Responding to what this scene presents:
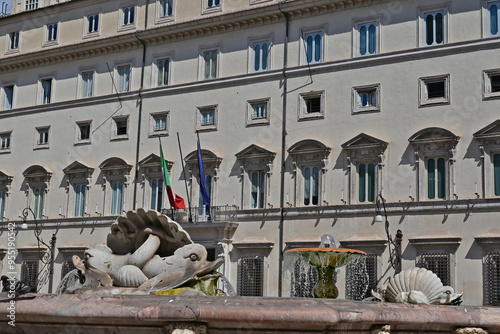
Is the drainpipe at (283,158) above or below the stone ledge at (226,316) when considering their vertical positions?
above

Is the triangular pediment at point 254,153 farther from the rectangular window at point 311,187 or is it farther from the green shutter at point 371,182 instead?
the green shutter at point 371,182

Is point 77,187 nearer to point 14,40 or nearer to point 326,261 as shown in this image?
point 14,40

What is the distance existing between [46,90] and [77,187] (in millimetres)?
5570

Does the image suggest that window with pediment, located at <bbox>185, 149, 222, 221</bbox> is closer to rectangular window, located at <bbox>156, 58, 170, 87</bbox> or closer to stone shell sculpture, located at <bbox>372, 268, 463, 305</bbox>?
rectangular window, located at <bbox>156, 58, 170, 87</bbox>

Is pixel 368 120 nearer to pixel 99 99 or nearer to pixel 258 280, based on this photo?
pixel 258 280

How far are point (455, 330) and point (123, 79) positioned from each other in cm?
2950

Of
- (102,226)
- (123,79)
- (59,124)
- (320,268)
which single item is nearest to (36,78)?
(59,124)

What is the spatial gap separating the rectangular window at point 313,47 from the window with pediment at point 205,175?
5410 millimetres

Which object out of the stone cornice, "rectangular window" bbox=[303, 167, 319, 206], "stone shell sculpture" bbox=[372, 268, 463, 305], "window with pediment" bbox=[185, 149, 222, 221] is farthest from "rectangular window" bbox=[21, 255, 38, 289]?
"stone shell sculpture" bbox=[372, 268, 463, 305]

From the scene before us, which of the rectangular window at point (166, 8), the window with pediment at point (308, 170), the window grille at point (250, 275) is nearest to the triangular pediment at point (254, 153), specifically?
the window with pediment at point (308, 170)

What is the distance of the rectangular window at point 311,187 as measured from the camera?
3009cm

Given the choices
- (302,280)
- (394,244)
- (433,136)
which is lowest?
(302,280)

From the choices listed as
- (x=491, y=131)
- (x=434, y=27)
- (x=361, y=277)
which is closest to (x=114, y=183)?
(x=361, y=277)

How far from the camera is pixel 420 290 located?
13.8 meters
